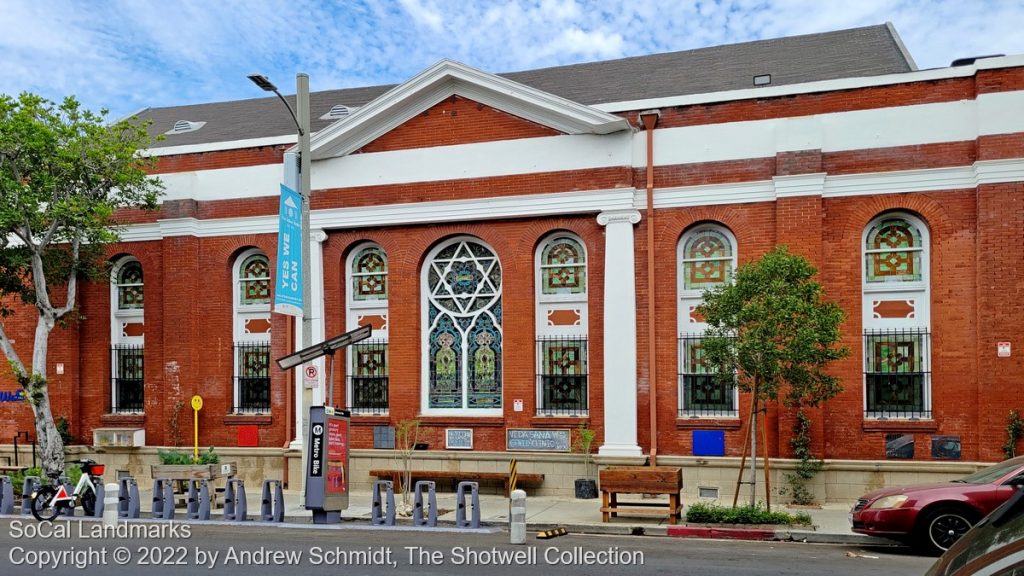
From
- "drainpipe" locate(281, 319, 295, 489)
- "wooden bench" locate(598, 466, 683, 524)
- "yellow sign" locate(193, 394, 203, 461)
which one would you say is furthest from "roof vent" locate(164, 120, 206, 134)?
"wooden bench" locate(598, 466, 683, 524)

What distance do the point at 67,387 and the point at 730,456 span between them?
49.7 feet

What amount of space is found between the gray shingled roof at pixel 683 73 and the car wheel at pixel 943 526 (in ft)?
34.1

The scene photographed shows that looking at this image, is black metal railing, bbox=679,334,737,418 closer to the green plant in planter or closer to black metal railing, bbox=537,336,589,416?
black metal railing, bbox=537,336,589,416

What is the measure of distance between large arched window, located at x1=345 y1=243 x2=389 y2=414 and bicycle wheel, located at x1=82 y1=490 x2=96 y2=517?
19.2 ft

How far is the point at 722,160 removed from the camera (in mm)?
19281

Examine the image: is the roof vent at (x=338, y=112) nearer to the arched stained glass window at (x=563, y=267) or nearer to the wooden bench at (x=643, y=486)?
the arched stained glass window at (x=563, y=267)

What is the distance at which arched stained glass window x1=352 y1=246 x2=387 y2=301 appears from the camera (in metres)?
21.7

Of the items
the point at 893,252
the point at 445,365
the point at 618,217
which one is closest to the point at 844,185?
the point at 893,252

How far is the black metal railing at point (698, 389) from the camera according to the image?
19.3 meters

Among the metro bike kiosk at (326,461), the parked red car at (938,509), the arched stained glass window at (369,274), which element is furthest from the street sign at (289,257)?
the parked red car at (938,509)

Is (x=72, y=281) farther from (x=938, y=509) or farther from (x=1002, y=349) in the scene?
(x=1002, y=349)

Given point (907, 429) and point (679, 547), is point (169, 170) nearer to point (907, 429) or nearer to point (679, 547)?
point (679, 547)

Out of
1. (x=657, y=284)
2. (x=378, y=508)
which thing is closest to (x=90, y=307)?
(x=378, y=508)

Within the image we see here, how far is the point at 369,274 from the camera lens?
71.4 ft
